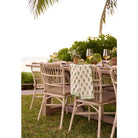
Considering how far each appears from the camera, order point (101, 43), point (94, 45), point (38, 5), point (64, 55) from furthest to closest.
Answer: point (64, 55) → point (94, 45) → point (101, 43) → point (38, 5)

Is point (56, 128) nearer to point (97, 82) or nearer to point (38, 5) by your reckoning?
point (97, 82)

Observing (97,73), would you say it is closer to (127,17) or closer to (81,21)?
(127,17)

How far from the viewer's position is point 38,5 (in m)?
5.23

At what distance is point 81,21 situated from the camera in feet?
25.9

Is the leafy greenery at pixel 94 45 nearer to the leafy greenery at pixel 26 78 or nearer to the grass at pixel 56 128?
the leafy greenery at pixel 26 78

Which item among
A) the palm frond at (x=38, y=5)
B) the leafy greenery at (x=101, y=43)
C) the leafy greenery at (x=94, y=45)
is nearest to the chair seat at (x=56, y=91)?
the leafy greenery at (x=94, y=45)

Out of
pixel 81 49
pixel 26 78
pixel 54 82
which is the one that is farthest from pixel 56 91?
pixel 26 78

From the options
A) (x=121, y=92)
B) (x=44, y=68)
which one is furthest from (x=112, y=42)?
(x=121, y=92)

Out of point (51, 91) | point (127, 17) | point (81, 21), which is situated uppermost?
point (81, 21)

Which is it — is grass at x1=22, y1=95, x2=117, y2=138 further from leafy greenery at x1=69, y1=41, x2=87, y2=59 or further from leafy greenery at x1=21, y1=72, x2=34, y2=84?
leafy greenery at x1=21, y1=72, x2=34, y2=84

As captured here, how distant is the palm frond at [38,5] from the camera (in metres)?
5.19

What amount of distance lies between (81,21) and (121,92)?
7.28 meters

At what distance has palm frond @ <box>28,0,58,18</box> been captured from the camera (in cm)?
519

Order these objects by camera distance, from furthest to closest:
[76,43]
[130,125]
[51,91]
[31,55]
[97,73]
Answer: [31,55], [76,43], [51,91], [97,73], [130,125]
